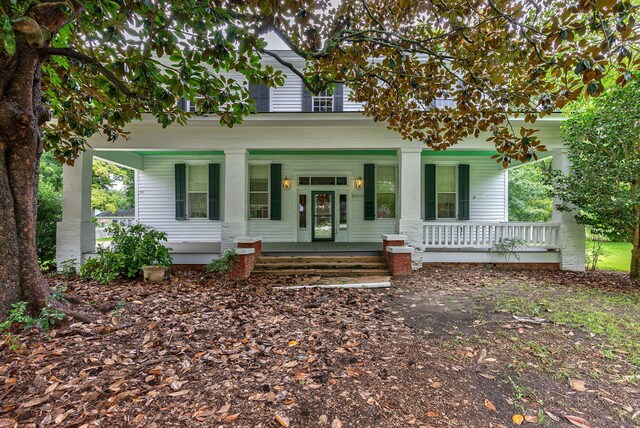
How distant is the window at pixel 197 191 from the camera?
Result: 9883 millimetres

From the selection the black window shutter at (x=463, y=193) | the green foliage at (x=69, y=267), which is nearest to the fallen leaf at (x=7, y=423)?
the green foliage at (x=69, y=267)

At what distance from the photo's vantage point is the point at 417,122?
4477 mm

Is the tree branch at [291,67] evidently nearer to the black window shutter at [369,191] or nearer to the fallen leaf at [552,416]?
the fallen leaf at [552,416]

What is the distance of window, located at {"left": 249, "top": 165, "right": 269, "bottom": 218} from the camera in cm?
977

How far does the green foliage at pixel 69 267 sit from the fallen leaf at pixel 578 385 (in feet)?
28.5

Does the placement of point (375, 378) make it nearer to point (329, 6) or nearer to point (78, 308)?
point (78, 308)

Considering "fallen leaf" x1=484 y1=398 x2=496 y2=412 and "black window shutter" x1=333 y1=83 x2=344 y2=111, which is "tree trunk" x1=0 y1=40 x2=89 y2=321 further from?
"black window shutter" x1=333 y1=83 x2=344 y2=111

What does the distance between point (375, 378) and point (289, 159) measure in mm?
8038

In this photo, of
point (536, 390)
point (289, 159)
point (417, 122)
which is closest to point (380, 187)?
point (289, 159)

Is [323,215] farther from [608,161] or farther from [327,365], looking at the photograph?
[327,365]

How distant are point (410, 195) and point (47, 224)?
912cm

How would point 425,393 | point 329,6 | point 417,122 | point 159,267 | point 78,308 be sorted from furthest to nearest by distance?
1. point 159,267
2. point 417,122
3. point 329,6
4. point 78,308
5. point 425,393

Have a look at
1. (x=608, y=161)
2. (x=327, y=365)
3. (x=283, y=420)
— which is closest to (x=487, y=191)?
(x=608, y=161)

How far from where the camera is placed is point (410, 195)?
7176 millimetres
